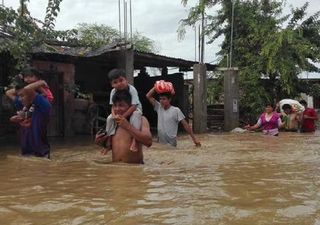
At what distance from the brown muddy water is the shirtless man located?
128 mm

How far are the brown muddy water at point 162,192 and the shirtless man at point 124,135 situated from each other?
0.13 meters

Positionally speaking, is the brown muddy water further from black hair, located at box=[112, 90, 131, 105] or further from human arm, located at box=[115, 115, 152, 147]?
black hair, located at box=[112, 90, 131, 105]

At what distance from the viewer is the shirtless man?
520 cm

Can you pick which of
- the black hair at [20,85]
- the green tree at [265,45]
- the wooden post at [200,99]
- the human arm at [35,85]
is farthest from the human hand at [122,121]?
the green tree at [265,45]

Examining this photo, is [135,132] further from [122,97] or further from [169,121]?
[169,121]

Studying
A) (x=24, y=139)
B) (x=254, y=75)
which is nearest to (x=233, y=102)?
(x=254, y=75)

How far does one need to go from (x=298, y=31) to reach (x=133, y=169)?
15.8 metres

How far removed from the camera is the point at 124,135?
546 centimetres

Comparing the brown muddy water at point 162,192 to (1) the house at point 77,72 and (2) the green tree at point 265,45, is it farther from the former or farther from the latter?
(2) the green tree at point 265,45

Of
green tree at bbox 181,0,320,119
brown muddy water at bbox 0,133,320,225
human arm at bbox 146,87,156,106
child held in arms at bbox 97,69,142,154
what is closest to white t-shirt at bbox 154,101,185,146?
human arm at bbox 146,87,156,106

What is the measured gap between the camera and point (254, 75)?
19.0m

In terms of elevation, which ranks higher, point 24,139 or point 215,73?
point 215,73

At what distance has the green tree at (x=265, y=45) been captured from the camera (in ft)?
60.9

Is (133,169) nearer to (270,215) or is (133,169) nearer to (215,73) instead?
(270,215)
